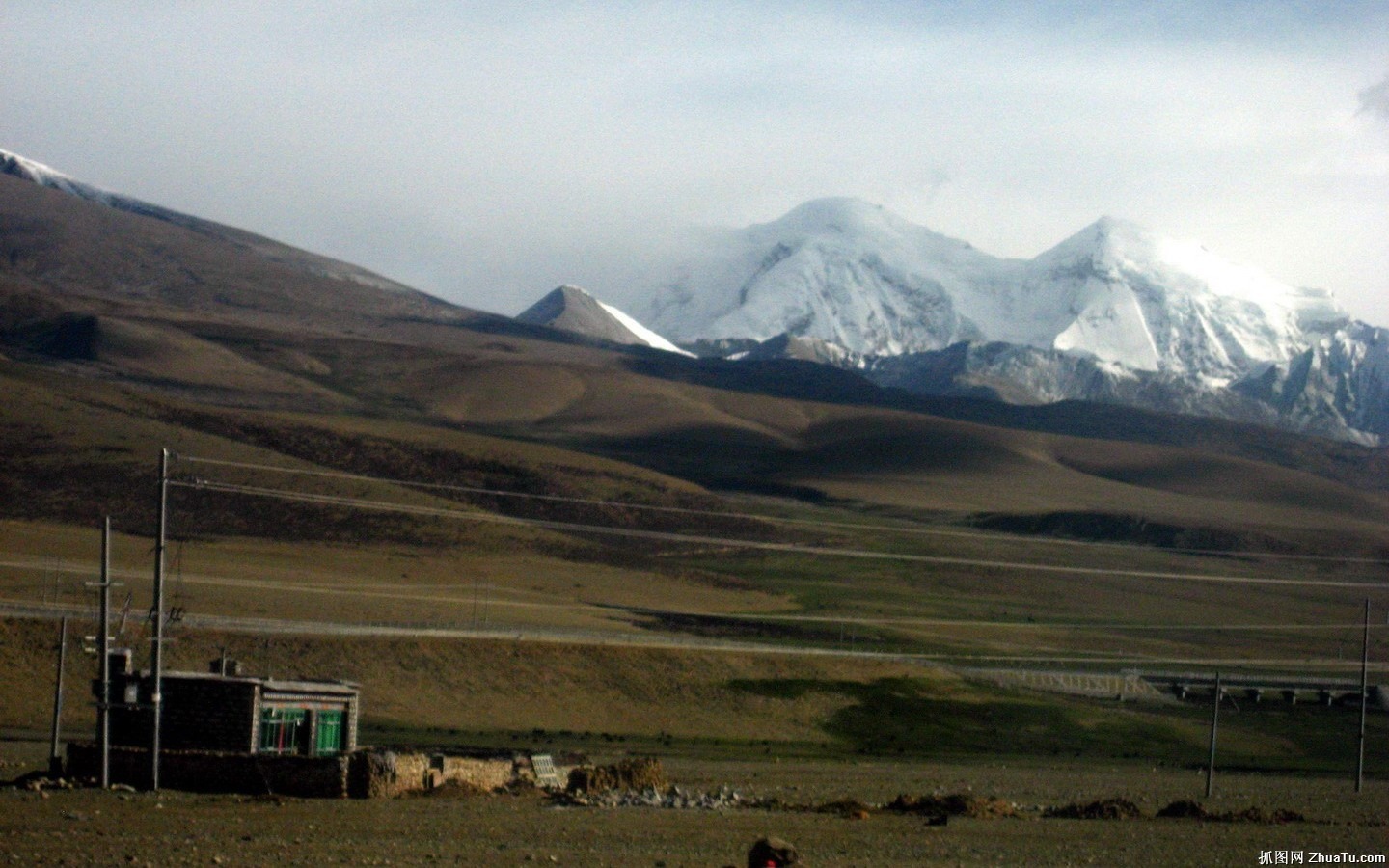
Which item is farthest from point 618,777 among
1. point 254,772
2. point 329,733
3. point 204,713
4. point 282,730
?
point 204,713

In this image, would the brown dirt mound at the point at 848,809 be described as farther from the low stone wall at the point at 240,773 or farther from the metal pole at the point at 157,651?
the metal pole at the point at 157,651

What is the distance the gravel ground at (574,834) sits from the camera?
2877 centimetres

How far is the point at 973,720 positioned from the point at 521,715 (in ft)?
64.0

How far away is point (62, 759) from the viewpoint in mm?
39281

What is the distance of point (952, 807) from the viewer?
136ft

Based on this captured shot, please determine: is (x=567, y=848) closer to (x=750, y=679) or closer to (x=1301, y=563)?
(x=750, y=679)

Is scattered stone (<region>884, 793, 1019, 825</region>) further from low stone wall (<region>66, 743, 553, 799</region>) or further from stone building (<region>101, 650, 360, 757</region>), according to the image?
stone building (<region>101, 650, 360, 757</region>)

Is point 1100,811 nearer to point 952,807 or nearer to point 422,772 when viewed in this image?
point 952,807

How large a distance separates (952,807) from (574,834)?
11736 mm

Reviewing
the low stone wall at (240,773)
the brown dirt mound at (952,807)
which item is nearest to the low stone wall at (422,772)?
the low stone wall at (240,773)

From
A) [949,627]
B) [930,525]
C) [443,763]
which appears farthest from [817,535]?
[443,763]

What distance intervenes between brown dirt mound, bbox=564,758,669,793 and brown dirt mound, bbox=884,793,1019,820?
5.72m

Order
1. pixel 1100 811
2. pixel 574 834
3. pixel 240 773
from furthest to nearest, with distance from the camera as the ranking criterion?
pixel 1100 811 < pixel 240 773 < pixel 574 834

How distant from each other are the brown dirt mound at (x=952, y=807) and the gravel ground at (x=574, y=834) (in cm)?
74
